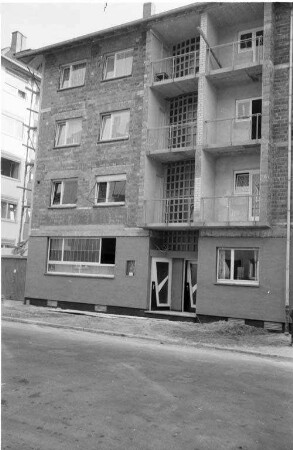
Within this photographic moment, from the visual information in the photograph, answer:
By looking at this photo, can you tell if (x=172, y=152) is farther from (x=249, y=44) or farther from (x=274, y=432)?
(x=274, y=432)

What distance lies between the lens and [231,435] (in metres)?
5.14

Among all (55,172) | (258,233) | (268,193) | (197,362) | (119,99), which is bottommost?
(197,362)

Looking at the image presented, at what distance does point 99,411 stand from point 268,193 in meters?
11.6

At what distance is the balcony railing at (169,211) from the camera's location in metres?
18.2

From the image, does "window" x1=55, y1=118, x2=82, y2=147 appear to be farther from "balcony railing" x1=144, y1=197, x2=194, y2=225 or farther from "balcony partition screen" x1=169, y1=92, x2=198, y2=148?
"balcony railing" x1=144, y1=197, x2=194, y2=225

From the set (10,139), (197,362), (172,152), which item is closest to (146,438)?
(197,362)

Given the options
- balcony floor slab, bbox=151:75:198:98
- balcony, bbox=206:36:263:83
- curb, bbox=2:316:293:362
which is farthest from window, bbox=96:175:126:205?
curb, bbox=2:316:293:362

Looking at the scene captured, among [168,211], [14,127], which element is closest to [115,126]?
[168,211]

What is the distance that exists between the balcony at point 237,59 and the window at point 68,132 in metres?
6.85

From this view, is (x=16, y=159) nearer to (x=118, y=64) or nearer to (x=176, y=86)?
Result: (x=118, y=64)

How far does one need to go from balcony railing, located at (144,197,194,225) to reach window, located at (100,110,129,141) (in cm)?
338

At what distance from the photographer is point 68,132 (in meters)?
21.6

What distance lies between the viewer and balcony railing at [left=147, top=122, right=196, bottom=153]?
18.7 meters

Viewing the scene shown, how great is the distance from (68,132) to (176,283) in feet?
29.3
